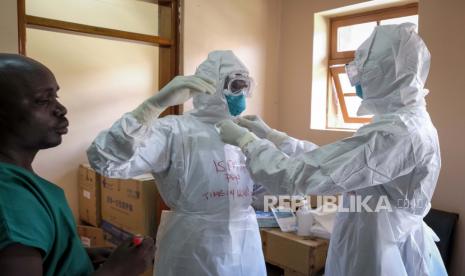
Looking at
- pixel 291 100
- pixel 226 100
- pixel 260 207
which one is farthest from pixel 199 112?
pixel 291 100

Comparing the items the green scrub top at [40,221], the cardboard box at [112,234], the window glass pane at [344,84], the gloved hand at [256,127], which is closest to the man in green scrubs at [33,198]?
the green scrub top at [40,221]

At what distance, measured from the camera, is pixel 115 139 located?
1176 mm

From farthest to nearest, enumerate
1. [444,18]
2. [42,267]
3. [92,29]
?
[92,29] → [444,18] → [42,267]

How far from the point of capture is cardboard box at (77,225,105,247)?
2.69m

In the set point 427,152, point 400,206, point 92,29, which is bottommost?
point 400,206

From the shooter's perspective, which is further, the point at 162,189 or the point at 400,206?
the point at 162,189

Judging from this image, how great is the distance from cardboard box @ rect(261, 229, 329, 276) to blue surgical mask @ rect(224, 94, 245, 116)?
1.01 meters

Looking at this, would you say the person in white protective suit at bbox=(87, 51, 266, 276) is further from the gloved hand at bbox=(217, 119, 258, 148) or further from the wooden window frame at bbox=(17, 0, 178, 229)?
the wooden window frame at bbox=(17, 0, 178, 229)

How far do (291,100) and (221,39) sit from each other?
82cm

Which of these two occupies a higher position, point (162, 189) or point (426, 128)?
point (426, 128)

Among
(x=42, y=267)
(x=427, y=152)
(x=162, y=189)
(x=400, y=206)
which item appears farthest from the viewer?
(x=162, y=189)

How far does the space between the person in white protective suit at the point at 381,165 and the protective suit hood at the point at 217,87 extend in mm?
143

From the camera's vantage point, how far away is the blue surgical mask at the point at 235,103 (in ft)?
4.83

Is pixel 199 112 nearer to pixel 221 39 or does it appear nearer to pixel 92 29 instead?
pixel 92 29
